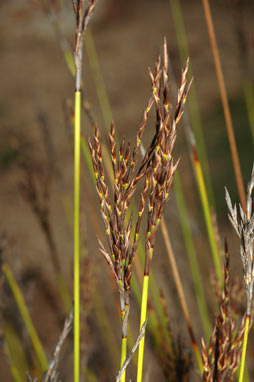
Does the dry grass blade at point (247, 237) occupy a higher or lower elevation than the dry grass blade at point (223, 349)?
higher

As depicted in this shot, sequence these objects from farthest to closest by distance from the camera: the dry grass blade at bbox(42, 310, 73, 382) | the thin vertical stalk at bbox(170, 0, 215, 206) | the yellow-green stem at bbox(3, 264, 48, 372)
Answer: the thin vertical stalk at bbox(170, 0, 215, 206)
the yellow-green stem at bbox(3, 264, 48, 372)
the dry grass blade at bbox(42, 310, 73, 382)

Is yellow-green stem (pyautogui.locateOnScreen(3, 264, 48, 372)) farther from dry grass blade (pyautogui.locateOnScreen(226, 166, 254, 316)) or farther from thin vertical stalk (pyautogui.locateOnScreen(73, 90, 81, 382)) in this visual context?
dry grass blade (pyautogui.locateOnScreen(226, 166, 254, 316))

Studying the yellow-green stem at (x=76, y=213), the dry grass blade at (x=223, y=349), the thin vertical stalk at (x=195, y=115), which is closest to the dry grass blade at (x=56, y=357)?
the yellow-green stem at (x=76, y=213)

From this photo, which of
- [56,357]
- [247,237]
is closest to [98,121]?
[56,357]

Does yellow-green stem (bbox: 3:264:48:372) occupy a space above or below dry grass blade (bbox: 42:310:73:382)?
below

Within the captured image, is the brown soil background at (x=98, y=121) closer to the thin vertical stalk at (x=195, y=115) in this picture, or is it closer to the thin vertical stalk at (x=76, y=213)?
the thin vertical stalk at (x=195, y=115)

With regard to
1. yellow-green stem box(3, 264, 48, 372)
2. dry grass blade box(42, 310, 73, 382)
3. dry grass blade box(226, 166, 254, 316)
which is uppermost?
dry grass blade box(226, 166, 254, 316)

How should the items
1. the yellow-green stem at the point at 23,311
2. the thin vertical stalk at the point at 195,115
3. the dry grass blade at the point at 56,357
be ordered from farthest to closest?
the thin vertical stalk at the point at 195,115
the yellow-green stem at the point at 23,311
the dry grass blade at the point at 56,357

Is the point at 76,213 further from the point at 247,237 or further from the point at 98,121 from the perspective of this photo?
the point at 98,121

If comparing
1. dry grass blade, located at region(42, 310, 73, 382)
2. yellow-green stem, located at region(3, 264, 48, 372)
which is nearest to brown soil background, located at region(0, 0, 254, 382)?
yellow-green stem, located at region(3, 264, 48, 372)
